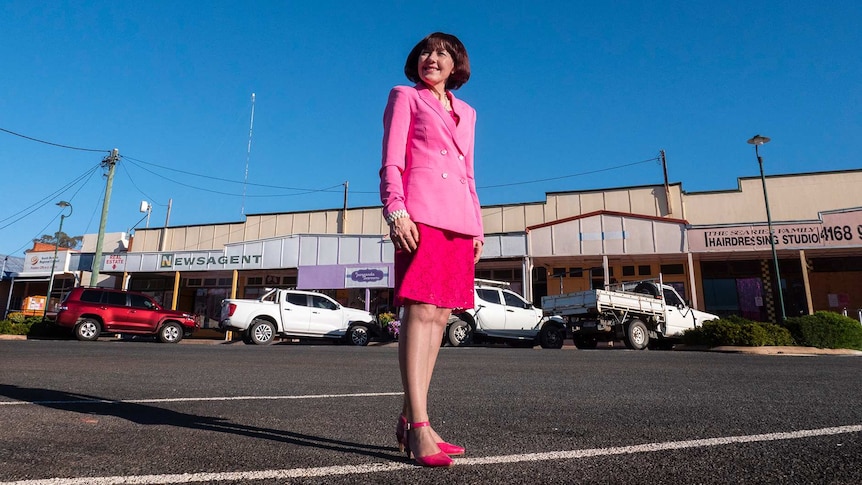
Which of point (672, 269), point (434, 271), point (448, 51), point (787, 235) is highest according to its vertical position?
point (787, 235)

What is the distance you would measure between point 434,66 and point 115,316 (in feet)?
58.0

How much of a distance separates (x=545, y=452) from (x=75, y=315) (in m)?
18.3

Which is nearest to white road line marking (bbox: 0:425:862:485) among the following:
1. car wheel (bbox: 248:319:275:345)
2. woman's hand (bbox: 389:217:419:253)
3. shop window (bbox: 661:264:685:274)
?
woman's hand (bbox: 389:217:419:253)

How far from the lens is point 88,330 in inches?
639

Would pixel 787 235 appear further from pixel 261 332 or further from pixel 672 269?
pixel 261 332

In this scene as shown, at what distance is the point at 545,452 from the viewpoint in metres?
1.98

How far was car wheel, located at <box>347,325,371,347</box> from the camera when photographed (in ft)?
54.7

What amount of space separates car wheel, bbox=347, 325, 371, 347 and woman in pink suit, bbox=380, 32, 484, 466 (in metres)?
14.6

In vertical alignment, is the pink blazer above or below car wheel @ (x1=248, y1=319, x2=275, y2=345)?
above

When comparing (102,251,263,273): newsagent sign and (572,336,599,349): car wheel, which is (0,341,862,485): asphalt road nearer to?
(572,336,599,349): car wheel

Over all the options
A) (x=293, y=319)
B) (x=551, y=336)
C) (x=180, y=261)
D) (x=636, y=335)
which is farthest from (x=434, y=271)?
(x=180, y=261)

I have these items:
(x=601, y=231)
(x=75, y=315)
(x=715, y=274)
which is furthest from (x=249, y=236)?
(x=715, y=274)

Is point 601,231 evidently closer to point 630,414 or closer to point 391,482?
point 630,414

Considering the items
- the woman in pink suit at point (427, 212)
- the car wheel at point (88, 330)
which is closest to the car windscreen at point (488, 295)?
the car wheel at point (88, 330)
